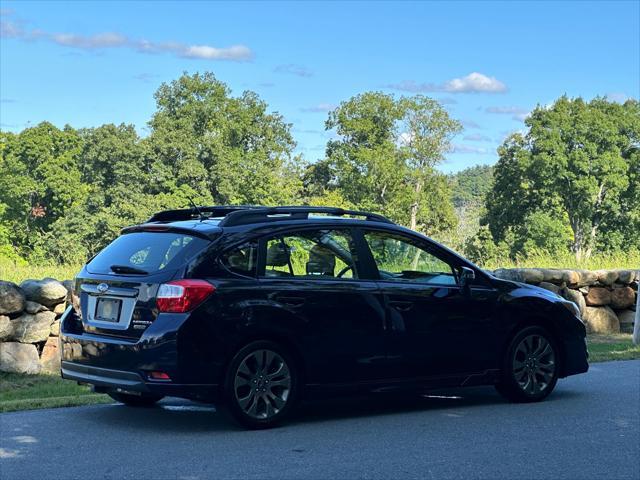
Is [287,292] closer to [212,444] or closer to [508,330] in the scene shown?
[212,444]

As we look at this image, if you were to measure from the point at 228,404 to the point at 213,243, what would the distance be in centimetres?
129

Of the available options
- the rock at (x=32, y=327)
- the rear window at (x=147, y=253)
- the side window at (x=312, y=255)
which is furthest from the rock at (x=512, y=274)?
the rear window at (x=147, y=253)

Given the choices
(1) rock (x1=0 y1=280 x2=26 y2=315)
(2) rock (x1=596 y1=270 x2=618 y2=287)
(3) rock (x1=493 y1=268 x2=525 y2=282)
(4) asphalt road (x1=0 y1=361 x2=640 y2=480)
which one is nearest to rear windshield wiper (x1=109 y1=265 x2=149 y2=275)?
(4) asphalt road (x1=0 y1=361 x2=640 y2=480)

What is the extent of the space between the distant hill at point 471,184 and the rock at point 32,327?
91909mm

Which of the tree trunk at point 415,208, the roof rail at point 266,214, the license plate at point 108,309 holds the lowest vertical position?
the license plate at point 108,309

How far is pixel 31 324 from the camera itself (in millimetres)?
13086

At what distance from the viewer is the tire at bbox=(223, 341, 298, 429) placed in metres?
7.61

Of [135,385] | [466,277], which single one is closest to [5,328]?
[135,385]

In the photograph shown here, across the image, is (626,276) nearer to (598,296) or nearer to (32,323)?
(598,296)

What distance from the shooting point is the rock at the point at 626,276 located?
716 inches

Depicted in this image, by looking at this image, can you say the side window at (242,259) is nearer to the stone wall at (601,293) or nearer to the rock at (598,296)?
the stone wall at (601,293)

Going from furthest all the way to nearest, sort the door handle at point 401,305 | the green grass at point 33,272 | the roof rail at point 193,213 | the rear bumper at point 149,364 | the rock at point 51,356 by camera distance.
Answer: the green grass at point 33,272, the rock at point 51,356, the roof rail at point 193,213, the door handle at point 401,305, the rear bumper at point 149,364

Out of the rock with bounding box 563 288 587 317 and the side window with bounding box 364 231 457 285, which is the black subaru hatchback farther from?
the rock with bounding box 563 288 587 317

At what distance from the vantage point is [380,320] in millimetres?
8359
